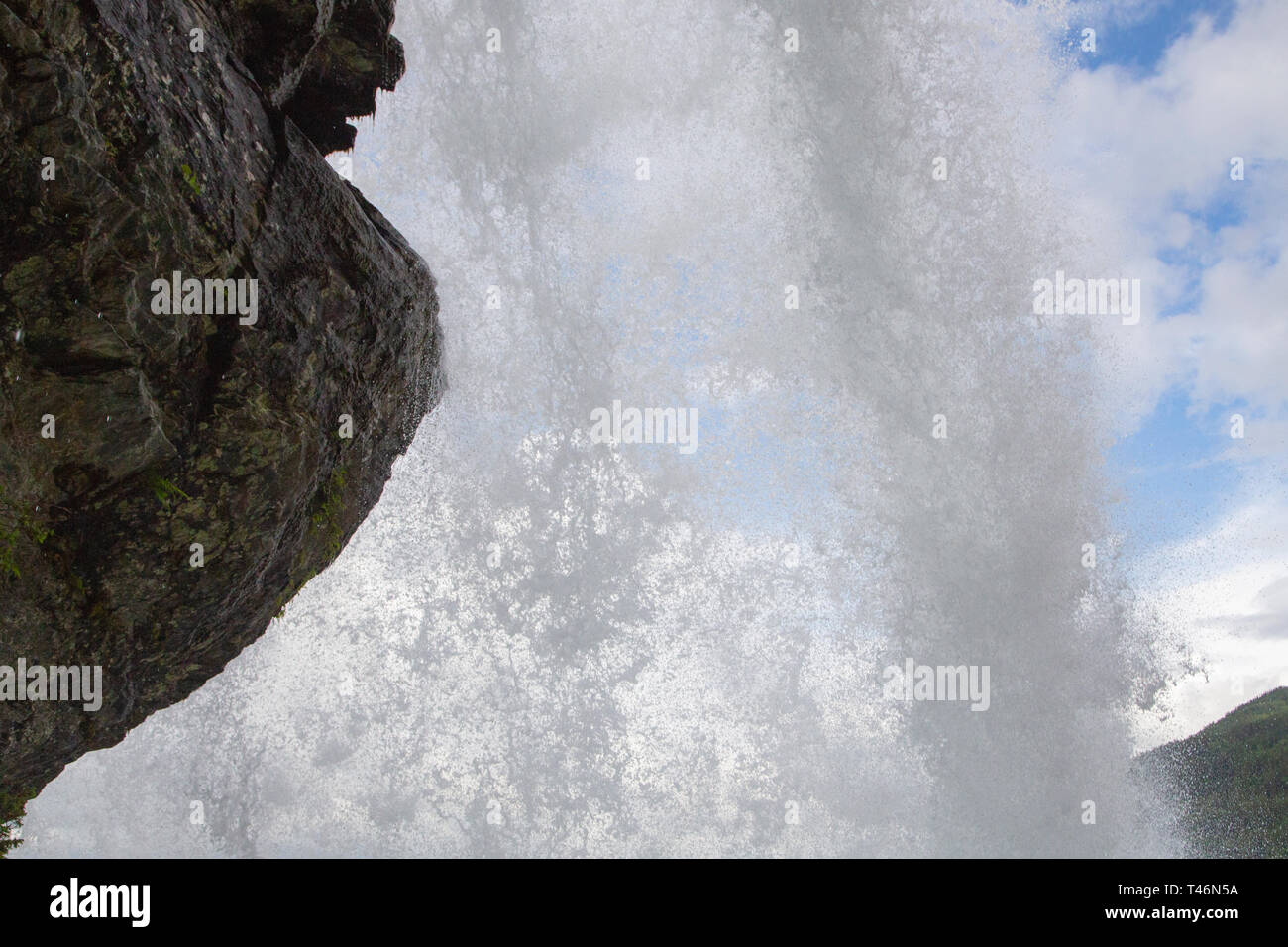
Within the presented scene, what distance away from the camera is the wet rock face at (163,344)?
4234 millimetres

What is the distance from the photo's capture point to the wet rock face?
4234 mm

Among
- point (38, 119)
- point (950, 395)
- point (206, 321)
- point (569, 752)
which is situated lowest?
point (569, 752)

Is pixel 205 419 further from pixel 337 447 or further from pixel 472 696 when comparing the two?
pixel 472 696

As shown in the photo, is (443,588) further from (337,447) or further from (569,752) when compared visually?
(337,447)

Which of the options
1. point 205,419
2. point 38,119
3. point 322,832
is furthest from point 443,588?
point 38,119

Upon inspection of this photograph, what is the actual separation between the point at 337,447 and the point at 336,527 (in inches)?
33.1

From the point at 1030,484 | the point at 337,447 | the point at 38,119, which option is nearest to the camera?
the point at 38,119

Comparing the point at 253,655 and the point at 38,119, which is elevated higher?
the point at 38,119

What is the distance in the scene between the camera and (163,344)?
184 inches

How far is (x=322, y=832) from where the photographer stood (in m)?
19.1
